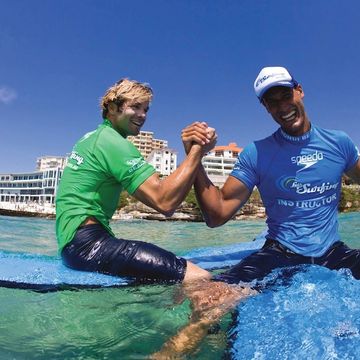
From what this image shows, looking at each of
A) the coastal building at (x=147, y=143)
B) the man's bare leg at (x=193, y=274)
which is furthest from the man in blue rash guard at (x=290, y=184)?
the coastal building at (x=147, y=143)

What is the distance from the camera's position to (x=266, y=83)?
9.77 feet

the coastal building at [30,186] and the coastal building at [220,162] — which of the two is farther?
the coastal building at [220,162]

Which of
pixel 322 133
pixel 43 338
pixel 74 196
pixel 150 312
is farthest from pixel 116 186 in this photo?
pixel 322 133

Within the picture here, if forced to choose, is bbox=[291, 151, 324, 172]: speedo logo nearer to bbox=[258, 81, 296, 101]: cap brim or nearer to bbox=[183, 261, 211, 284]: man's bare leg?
bbox=[258, 81, 296, 101]: cap brim

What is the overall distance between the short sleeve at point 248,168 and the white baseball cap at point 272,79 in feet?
1.68

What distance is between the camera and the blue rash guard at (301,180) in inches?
117

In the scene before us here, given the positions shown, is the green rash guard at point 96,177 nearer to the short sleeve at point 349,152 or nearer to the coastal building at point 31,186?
the short sleeve at point 349,152

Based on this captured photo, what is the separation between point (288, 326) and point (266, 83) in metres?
1.93

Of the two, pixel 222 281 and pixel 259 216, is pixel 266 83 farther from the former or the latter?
pixel 259 216

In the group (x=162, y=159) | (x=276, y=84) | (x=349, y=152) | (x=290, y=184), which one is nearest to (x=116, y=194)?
(x=290, y=184)

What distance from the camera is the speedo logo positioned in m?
3.07

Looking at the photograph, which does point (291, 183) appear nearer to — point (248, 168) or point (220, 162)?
point (248, 168)

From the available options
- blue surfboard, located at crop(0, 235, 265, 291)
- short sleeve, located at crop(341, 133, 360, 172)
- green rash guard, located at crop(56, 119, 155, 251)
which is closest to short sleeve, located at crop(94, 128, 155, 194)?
green rash guard, located at crop(56, 119, 155, 251)

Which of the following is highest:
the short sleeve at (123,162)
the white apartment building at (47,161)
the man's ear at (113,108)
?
the white apartment building at (47,161)
